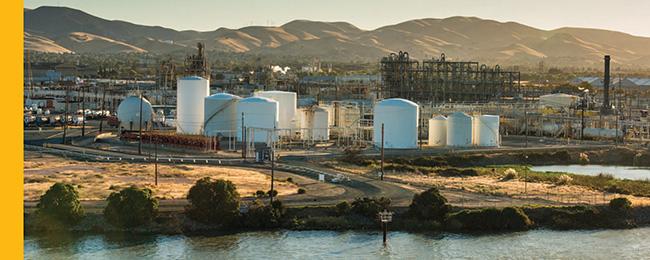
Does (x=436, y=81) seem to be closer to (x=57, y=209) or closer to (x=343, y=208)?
(x=343, y=208)

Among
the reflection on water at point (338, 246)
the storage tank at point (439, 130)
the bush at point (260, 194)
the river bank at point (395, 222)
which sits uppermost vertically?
the storage tank at point (439, 130)

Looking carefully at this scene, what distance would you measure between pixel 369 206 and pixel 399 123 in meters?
18.3

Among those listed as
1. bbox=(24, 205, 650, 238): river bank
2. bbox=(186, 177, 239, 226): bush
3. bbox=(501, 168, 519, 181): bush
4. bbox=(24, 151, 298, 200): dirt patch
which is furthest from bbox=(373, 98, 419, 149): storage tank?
bbox=(186, 177, 239, 226): bush

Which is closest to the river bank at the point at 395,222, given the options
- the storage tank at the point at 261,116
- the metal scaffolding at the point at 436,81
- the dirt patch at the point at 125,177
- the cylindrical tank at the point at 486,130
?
the dirt patch at the point at 125,177

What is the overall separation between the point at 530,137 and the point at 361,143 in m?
13.0

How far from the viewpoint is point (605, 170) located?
3931 centimetres

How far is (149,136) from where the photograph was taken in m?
42.1

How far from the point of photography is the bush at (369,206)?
22797 millimetres

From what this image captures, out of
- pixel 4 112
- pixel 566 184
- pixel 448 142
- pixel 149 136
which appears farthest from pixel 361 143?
pixel 4 112

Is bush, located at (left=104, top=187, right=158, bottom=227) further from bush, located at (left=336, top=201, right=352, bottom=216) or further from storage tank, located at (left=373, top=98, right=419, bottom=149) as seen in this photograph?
storage tank, located at (left=373, top=98, right=419, bottom=149)

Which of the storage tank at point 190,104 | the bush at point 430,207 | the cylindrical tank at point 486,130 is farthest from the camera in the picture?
the storage tank at point 190,104

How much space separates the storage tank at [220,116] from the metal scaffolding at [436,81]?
2237cm

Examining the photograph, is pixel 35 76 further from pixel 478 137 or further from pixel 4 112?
pixel 4 112

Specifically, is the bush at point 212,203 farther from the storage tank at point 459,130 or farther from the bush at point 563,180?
the storage tank at point 459,130
